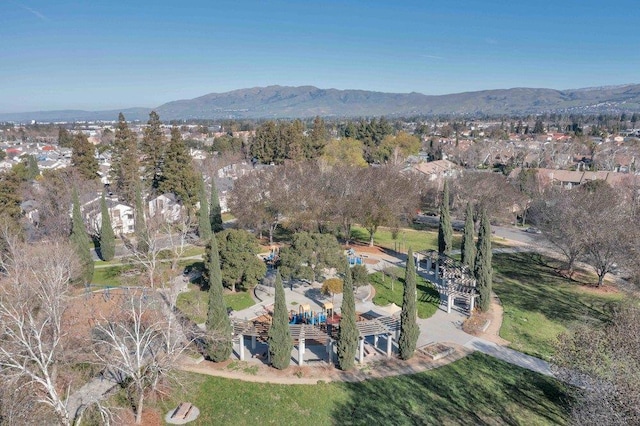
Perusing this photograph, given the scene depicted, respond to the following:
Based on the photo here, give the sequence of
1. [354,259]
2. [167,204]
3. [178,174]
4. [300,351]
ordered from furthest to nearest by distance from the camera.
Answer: [167,204] → [178,174] → [354,259] → [300,351]

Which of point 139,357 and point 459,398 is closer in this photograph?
point 139,357

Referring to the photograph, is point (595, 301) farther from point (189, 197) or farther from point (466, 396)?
point (189, 197)

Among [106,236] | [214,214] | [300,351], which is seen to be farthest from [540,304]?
[106,236]

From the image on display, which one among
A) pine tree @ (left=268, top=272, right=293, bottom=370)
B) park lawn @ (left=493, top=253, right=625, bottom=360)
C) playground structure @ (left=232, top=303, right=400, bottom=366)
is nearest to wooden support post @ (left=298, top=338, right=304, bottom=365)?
playground structure @ (left=232, top=303, right=400, bottom=366)

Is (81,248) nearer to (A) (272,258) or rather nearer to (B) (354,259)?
(A) (272,258)

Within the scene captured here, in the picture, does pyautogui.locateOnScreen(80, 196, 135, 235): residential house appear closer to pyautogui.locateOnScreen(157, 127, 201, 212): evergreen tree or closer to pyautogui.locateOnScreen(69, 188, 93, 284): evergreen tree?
pyautogui.locateOnScreen(157, 127, 201, 212): evergreen tree

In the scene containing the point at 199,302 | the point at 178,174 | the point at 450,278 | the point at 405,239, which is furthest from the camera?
the point at 178,174
